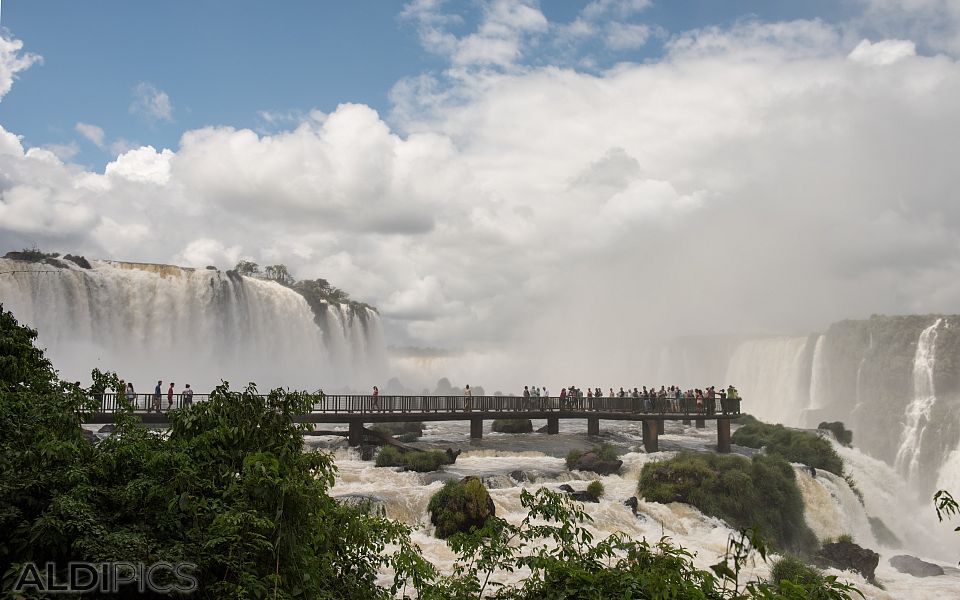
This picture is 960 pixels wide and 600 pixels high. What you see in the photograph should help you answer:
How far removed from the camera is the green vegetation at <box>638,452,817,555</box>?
2169 centimetres

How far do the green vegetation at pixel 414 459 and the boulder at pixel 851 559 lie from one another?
14.0 metres

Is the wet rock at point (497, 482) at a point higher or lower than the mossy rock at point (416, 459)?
lower

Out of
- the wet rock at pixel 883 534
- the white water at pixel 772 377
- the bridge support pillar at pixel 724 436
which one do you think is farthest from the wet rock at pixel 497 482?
the white water at pixel 772 377

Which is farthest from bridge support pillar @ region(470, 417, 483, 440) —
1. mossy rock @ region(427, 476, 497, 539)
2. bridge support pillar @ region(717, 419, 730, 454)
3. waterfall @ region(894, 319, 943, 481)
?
waterfall @ region(894, 319, 943, 481)

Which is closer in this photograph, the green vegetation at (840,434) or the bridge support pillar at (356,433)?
the bridge support pillar at (356,433)

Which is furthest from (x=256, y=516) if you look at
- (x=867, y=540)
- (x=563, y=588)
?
(x=867, y=540)

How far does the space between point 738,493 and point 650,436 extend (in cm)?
1035

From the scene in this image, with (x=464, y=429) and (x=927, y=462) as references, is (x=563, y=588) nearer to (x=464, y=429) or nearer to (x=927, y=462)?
(x=464, y=429)

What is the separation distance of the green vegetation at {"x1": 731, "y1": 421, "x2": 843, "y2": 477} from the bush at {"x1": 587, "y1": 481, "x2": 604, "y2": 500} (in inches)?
485

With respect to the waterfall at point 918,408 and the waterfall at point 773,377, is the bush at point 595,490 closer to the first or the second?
the waterfall at point 918,408

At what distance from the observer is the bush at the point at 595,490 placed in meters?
21.3

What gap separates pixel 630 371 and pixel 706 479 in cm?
9860

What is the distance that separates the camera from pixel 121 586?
460 centimetres

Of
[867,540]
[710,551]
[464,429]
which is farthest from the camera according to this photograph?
[464,429]
